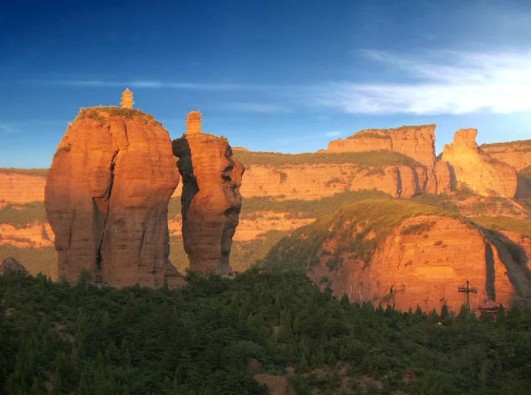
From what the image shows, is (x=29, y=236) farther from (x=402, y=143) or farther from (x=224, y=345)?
(x=224, y=345)

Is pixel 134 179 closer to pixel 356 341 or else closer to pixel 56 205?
pixel 56 205

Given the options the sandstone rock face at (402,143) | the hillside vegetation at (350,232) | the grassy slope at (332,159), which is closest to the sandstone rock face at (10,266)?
the hillside vegetation at (350,232)

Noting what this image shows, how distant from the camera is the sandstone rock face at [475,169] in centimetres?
17312

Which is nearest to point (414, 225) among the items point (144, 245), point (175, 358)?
point (144, 245)

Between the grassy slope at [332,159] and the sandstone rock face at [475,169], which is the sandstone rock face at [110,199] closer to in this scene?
the grassy slope at [332,159]

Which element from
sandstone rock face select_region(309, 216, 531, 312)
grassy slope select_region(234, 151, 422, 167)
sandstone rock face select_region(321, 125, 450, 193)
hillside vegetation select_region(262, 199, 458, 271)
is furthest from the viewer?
sandstone rock face select_region(321, 125, 450, 193)

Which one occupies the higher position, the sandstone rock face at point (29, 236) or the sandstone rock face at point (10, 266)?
the sandstone rock face at point (10, 266)

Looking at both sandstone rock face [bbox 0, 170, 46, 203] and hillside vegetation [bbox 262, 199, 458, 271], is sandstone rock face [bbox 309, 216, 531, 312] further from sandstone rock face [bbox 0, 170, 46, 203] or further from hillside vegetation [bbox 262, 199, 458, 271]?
sandstone rock face [bbox 0, 170, 46, 203]

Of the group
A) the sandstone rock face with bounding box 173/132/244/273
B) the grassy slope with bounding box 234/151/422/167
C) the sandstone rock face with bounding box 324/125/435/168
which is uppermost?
the sandstone rock face with bounding box 324/125/435/168

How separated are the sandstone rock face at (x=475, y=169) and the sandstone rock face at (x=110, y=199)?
114m

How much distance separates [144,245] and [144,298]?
15.9 ft

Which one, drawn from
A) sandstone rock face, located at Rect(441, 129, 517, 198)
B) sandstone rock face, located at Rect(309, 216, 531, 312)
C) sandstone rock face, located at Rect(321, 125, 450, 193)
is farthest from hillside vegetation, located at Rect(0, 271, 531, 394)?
sandstone rock face, located at Rect(321, 125, 450, 193)

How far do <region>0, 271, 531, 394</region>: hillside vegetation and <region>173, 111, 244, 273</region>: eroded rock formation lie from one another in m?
3.65

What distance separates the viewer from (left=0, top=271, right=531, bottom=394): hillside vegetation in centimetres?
4788
